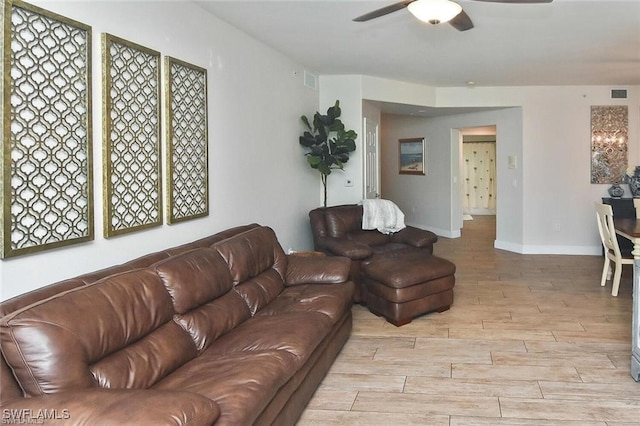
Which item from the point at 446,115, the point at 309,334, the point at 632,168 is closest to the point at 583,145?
the point at 632,168

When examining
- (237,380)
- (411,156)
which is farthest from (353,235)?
(411,156)

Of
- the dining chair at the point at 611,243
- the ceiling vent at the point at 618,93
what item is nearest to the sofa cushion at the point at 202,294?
the dining chair at the point at 611,243

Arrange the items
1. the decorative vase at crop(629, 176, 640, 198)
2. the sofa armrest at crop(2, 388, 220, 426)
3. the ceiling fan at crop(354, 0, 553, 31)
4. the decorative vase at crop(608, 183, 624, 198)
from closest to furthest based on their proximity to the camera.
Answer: the sofa armrest at crop(2, 388, 220, 426) < the ceiling fan at crop(354, 0, 553, 31) < the decorative vase at crop(629, 176, 640, 198) < the decorative vase at crop(608, 183, 624, 198)

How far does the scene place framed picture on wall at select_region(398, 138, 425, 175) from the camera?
31.1 feet

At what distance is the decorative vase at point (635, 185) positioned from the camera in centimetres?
693

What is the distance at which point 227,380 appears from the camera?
6.70ft

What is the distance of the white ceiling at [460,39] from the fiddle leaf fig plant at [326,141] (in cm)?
63

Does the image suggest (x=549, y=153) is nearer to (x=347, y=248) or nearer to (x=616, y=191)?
(x=616, y=191)

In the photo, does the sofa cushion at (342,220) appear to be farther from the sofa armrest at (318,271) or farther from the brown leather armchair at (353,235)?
the sofa armrest at (318,271)

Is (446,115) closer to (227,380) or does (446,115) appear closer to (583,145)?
(583,145)

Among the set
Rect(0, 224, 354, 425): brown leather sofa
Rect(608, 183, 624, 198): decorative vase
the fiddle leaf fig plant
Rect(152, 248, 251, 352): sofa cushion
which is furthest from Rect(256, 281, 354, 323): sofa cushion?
Rect(608, 183, 624, 198): decorative vase

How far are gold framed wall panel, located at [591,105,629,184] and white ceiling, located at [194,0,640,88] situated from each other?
0.65 metres

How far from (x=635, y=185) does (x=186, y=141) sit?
21.3ft

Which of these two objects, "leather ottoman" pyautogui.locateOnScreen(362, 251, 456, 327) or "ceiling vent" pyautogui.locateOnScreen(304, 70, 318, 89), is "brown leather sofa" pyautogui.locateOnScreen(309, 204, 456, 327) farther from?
"ceiling vent" pyautogui.locateOnScreen(304, 70, 318, 89)
